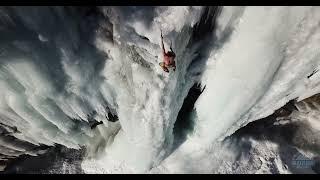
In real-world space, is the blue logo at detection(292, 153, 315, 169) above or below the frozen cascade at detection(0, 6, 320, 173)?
below

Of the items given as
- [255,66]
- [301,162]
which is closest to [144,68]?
[255,66]

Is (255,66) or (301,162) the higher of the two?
(255,66)

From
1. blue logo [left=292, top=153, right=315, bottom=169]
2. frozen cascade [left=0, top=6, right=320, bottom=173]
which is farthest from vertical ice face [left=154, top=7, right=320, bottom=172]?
blue logo [left=292, top=153, right=315, bottom=169]

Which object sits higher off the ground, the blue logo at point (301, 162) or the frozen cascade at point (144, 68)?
the frozen cascade at point (144, 68)

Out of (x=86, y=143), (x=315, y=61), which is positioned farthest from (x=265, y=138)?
(x=86, y=143)

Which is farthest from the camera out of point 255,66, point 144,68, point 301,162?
point 301,162

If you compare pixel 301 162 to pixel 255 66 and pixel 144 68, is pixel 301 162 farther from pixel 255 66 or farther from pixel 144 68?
pixel 144 68

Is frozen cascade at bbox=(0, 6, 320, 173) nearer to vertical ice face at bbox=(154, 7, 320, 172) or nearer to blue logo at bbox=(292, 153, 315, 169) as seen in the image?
vertical ice face at bbox=(154, 7, 320, 172)

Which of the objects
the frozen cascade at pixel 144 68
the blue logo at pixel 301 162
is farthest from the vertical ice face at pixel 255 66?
the blue logo at pixel 301 162

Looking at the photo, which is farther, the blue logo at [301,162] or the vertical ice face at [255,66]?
the blue logo at [301,162]

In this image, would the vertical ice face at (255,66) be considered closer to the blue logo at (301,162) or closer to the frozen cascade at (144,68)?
the frozen cascade at (144,68)
